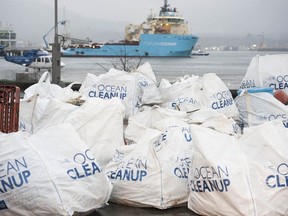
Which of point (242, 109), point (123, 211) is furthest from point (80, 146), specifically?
point (242, 109)

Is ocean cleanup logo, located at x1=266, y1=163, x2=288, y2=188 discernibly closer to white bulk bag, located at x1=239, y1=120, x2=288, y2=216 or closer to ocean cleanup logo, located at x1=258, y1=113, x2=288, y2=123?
white bulk bag, located at x1=239, y1=120, x2=288, y2=216

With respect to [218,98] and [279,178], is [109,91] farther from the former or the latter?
[279,178]

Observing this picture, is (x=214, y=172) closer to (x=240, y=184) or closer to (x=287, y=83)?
(x=240, y=184)

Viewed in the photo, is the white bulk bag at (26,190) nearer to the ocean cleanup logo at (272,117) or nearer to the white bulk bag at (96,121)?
the white bulk bag at (96,121)

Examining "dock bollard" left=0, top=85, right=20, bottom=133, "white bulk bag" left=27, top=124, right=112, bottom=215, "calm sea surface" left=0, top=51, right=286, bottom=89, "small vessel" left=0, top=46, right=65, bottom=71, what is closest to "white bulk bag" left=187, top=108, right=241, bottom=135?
"white bulk bag" left=27, top=124, right=112, bottom=215

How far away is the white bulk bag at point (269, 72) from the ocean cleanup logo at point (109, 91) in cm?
148

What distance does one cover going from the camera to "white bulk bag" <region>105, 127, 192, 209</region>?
340cm

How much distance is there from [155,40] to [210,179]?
76.2 meters

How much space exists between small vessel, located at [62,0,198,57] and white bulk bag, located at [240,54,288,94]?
6906 centimetres

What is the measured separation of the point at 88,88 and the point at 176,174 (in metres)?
2.00

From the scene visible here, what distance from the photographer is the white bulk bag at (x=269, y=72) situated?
5234mm

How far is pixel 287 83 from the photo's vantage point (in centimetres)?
520

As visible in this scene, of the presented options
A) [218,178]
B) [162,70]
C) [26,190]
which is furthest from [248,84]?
[162,70]

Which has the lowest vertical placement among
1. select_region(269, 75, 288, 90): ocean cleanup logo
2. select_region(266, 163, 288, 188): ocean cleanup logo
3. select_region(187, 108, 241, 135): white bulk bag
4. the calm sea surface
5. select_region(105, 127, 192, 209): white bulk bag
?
the calm sea surface
